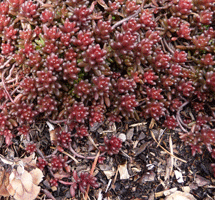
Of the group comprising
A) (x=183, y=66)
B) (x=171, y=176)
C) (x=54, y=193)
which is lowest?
(x=171, y=176)

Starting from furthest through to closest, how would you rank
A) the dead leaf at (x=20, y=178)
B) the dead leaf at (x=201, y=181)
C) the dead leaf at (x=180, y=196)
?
the dead leaf at (x=201, y=181) → the dead leaf at (x=180, y=196) → the dead leaf at (x=20, y=178)


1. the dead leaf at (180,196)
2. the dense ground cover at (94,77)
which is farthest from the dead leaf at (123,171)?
the dead leaf at (180,196)

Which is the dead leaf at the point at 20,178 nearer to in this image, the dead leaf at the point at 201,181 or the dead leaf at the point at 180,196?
the dead leaf at the point at 180,196

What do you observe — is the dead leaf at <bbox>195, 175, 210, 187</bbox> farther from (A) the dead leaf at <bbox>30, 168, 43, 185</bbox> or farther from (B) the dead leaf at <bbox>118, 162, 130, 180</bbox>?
(A) the dead leaf at <bbox>30, 168, 43, 185</bbox>

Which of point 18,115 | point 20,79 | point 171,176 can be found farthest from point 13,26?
point 171,176

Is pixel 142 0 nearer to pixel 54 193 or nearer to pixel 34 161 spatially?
pixel 34 161

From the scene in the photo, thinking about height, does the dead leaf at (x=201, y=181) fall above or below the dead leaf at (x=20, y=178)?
below

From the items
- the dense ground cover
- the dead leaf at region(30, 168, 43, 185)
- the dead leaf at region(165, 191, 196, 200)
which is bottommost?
the dead leaf at region(165, 191, 196, 200)

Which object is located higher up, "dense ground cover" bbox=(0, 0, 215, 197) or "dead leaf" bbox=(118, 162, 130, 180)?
"dense ground cover" bbox=(0, 0, 215, 197)

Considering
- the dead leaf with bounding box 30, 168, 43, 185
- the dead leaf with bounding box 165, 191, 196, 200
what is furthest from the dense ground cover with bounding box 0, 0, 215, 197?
the dead leaf with bounding box 165, 191, 196, 200
